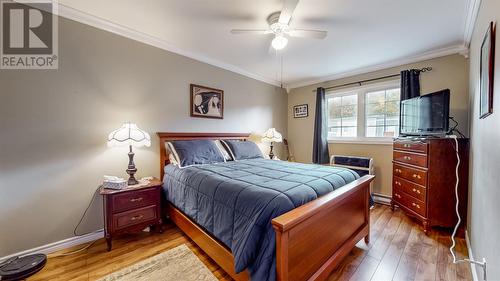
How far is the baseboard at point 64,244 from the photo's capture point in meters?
1.84

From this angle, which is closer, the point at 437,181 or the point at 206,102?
the point at 437,181

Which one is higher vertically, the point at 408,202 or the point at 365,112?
the point at 365,112

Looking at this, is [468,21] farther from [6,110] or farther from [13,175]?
[13,175]

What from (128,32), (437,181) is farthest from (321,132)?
(128,32)

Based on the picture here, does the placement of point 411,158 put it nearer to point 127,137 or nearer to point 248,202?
Answer: point 248,202

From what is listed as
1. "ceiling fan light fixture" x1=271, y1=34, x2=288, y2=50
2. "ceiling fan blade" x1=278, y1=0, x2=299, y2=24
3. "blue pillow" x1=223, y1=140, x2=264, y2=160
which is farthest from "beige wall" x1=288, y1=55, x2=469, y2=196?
"ceiling fan blade" x1=278, y1=0, x2=299, y2=24

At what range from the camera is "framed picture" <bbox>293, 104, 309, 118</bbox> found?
14.7 ft

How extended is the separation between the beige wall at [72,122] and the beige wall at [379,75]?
279 centimetres

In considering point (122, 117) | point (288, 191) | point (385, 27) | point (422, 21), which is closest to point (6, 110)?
Result: point (122, 117)

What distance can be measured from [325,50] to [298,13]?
1.06 meters

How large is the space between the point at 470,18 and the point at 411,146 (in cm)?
144

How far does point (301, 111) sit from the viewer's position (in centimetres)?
458

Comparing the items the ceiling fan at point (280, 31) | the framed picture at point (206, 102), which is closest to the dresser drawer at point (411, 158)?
the ceiling fan at point (280, 31)

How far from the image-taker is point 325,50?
2895mm
